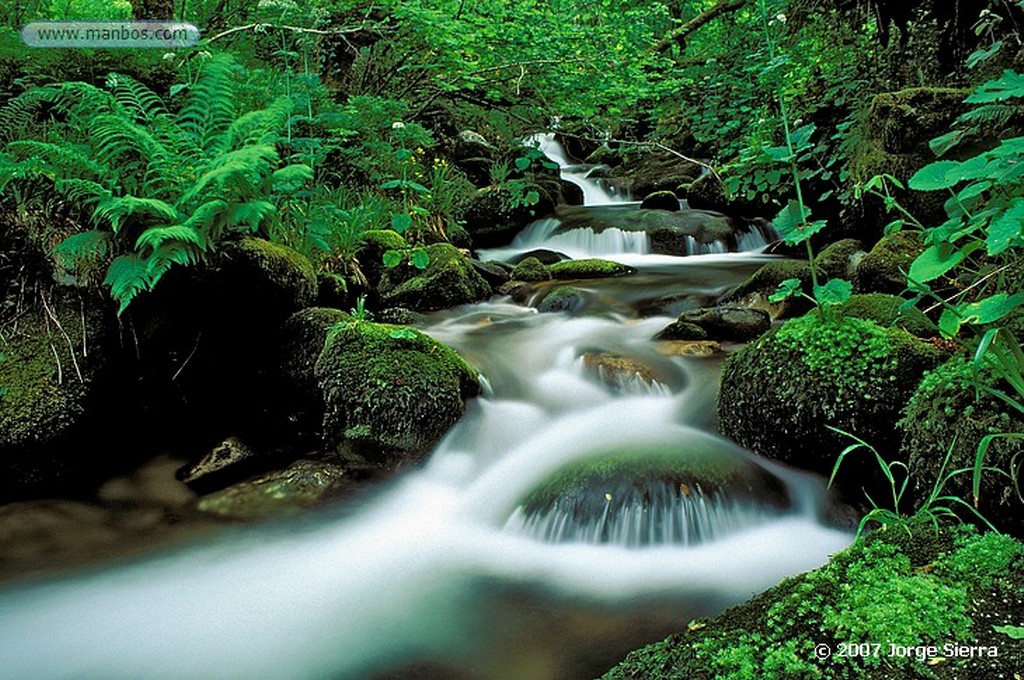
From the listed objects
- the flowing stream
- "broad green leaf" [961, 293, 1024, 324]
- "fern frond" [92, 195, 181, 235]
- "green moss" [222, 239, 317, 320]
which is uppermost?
"fern frond" [92, 195, 181, 235]

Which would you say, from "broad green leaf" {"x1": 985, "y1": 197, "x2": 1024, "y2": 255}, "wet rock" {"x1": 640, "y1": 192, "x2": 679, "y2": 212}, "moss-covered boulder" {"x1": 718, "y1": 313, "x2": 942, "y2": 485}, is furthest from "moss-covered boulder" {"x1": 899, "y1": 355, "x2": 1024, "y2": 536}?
"wet rock" {"x1": 640, "y1": 192, "x2": 679, "y2": 212}

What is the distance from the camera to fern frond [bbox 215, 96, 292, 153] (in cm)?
369

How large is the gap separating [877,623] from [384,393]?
110 inches

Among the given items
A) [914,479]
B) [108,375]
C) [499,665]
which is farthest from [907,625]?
[108,375]

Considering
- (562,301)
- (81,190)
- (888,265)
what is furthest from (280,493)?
(888,265)

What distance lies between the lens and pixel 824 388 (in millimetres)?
2867

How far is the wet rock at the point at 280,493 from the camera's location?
3.30 metres

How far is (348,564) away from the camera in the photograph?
120 inches

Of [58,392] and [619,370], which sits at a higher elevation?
[58,392]

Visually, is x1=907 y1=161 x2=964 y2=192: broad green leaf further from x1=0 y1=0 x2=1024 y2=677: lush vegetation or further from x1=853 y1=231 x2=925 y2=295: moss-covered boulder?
x1=853 y1=231 x2=925 y2=295: moss-covered boulder

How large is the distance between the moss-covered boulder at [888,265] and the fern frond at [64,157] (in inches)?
201

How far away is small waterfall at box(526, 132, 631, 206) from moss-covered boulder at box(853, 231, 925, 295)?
6.73 metres

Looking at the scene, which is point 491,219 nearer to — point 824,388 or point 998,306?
point 824,388

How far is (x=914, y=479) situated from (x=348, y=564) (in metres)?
2.49
